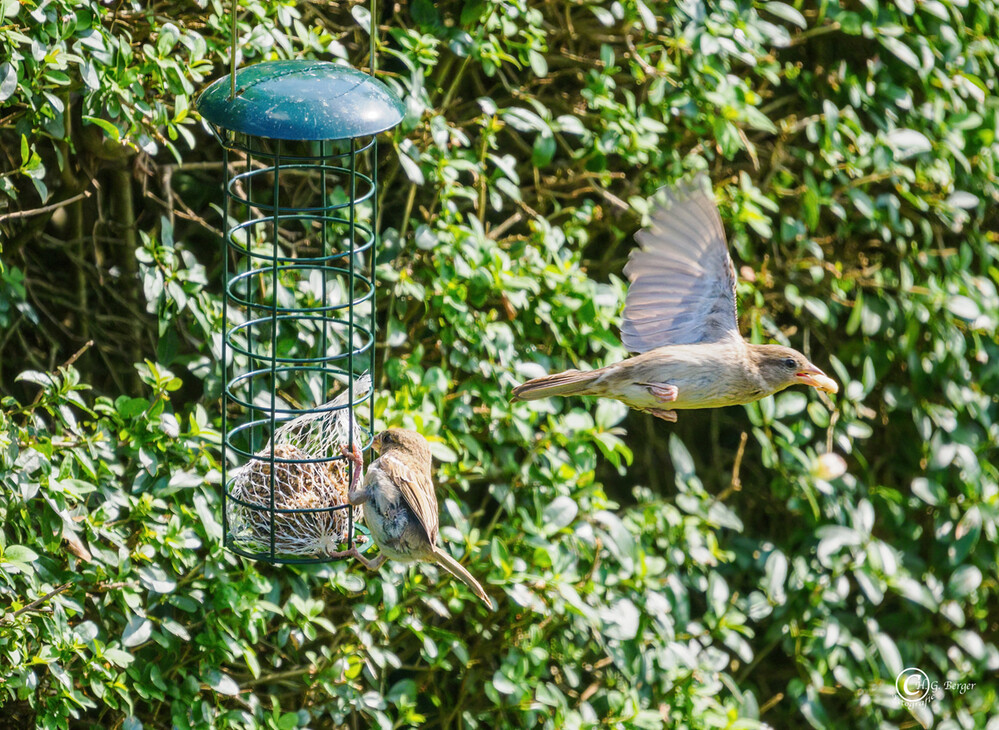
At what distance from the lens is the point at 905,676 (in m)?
5.43

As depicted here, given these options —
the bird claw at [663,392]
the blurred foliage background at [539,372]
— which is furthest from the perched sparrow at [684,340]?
the blurred foliage background at [539,372]

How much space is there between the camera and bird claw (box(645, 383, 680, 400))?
3500mm

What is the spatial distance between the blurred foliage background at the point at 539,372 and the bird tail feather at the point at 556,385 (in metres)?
0.42

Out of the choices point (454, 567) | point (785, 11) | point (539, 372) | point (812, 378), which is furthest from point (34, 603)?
point (785, 11)

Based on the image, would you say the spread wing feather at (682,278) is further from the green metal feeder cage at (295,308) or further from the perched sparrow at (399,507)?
the perched sparrow at (399,507)

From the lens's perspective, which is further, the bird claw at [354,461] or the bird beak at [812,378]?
the bird beak at [812,378]

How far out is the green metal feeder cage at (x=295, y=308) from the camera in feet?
9.34

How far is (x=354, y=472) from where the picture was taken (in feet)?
10.9

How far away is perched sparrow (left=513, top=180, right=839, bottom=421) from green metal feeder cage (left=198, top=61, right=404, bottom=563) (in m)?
0.61

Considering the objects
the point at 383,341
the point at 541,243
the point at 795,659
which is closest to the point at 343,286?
the point at 383,341

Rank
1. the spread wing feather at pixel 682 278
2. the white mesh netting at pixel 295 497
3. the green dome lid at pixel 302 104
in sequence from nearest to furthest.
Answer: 1. the green dome lid at pixel 302 104
2. the white mesh netting at pixel 295 497
3. the spread wing feather at pixel 682 278

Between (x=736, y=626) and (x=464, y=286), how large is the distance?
171cm

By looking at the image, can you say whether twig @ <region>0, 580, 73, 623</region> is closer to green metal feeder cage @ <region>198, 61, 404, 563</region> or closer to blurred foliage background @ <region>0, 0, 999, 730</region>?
blurred foliage background @ <region>0, 0, 999, 730</region>

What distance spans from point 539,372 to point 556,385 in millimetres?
491
